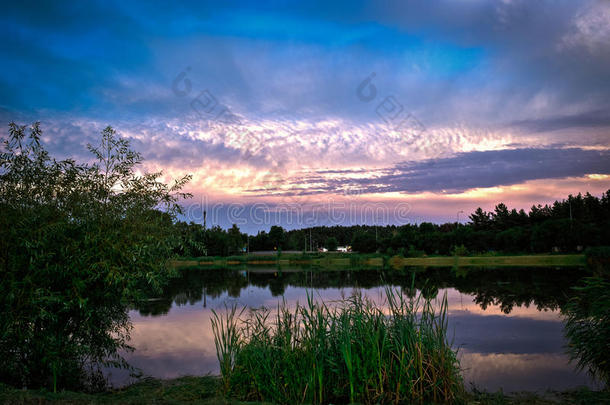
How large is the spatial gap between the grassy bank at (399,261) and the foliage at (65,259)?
5091cm

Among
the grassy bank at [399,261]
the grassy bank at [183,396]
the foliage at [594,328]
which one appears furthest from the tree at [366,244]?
the grassy bank at [183,396]

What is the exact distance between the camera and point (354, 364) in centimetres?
736

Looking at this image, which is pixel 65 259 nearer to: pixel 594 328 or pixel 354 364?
pixel 354 364

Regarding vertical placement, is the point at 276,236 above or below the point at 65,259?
above

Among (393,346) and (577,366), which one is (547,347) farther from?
(393,346)

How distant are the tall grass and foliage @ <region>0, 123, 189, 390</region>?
3.27 metres

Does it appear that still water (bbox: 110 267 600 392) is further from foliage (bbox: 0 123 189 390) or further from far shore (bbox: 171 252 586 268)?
far shore (bbox: 171 252 586 268)

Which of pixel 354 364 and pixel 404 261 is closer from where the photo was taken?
pixel 354 364

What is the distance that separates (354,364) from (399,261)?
59659mm

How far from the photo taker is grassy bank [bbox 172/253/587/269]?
53.4m

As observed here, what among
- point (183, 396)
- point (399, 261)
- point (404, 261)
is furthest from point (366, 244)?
point (183, 396)

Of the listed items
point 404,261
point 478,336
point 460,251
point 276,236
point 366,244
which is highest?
point 276,236

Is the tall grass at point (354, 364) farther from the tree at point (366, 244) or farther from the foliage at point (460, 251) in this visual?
the tree at point (366, 244)

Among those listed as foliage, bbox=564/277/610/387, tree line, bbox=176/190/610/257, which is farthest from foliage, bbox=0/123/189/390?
tree line, bbox=176/190/610/257
